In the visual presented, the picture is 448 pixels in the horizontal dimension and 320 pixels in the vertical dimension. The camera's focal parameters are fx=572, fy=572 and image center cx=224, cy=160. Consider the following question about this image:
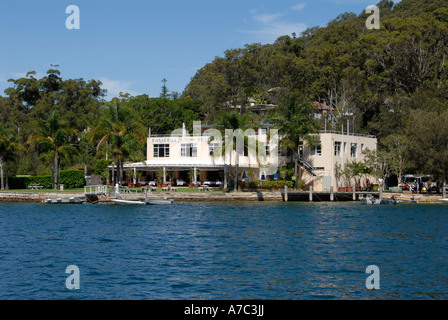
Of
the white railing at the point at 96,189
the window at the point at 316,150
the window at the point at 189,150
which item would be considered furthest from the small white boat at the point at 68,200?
the window at the point at 316,150

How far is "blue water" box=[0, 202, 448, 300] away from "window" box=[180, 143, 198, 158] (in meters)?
23.0

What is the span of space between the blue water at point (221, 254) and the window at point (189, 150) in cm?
2304

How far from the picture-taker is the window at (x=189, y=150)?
70550 mm

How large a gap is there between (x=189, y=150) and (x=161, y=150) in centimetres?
413

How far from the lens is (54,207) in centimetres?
5353

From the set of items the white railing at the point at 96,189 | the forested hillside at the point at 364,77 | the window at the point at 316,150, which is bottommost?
the white railing at the point at 96,189

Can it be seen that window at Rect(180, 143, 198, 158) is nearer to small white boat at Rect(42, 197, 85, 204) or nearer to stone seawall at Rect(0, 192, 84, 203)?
small white boat at Rect(42, 197, 85, 204)

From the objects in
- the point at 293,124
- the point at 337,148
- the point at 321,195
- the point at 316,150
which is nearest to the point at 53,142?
the point at 293,124

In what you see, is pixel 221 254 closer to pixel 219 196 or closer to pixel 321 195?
pixel 219 196

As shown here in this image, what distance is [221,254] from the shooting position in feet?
89.4

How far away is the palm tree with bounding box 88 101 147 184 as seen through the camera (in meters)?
59.0

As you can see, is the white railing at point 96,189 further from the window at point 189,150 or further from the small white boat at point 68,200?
the window at point 189,150

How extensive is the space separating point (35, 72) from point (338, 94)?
186 feet

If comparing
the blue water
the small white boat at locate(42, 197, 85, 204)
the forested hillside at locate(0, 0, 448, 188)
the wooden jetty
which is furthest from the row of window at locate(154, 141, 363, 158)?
the blue water
